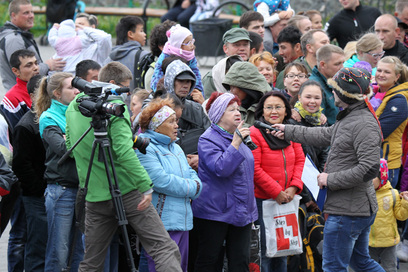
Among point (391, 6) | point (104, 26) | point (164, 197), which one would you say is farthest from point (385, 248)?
point (104, 26)

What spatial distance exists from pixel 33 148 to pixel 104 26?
11.5 meters

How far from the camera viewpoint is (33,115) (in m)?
5.61

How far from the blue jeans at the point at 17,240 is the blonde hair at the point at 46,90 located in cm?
93

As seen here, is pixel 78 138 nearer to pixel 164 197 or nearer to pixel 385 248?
pixel 164 197

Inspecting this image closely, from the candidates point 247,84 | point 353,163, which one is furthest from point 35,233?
point 353,163

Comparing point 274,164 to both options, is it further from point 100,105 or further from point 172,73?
point 100,105

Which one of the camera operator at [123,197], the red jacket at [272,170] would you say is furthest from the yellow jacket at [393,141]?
the camera operator at [123,197]

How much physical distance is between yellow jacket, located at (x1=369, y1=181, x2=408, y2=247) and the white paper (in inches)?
35.8

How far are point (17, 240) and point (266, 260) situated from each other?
2224mm

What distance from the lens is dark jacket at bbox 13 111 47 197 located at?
18.0 ft

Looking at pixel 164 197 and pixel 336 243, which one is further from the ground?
pixel 164 197

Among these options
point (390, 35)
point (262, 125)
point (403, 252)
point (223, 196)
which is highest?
point (390, 35)

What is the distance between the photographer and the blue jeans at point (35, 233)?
18.4 feet

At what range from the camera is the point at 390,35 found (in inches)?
322
